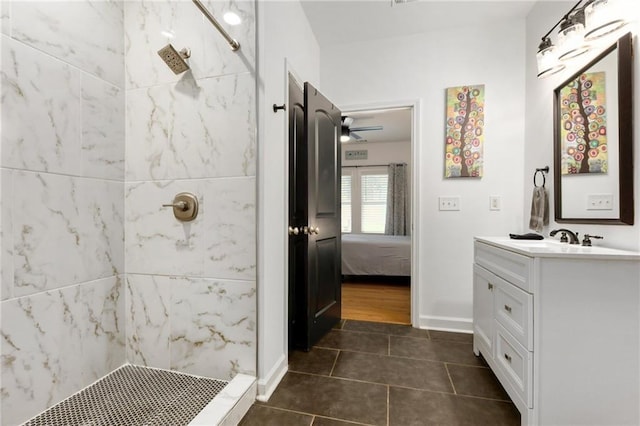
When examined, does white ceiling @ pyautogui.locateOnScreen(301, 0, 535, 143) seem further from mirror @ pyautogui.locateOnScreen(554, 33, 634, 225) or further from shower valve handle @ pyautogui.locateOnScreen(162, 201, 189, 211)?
shower valve handle @ pyautogui.locateOnScreen(162, 201, 189, 211)

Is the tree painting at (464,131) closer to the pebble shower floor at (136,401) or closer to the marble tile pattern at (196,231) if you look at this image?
the marble tile pattern at (196,231)

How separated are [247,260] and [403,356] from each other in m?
1.37

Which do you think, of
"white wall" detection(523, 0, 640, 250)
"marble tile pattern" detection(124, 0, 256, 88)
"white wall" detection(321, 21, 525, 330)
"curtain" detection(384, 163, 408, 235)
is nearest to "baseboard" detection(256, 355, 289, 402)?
"white wall" detection(321, 21, 525, 330)

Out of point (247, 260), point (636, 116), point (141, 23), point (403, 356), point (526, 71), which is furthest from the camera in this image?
point (526, 71)

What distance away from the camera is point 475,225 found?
247 cm

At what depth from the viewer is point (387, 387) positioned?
5.45ft

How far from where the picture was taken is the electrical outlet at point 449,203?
2500 mm

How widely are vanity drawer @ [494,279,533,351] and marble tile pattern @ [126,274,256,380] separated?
1339 mm

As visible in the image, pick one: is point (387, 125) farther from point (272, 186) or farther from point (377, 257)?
point (272, 186)

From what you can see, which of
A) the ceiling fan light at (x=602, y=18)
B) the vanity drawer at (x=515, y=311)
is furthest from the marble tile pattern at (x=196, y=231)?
the ceiling fan light at (x=602, y=18)

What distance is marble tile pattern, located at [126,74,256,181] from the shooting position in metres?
1.53

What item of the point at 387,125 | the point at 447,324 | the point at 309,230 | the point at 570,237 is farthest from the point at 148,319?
the point at 387,125

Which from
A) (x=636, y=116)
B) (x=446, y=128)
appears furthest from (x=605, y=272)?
(x=446, y=128)

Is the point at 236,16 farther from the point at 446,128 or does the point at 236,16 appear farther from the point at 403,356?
the point at 403,356
